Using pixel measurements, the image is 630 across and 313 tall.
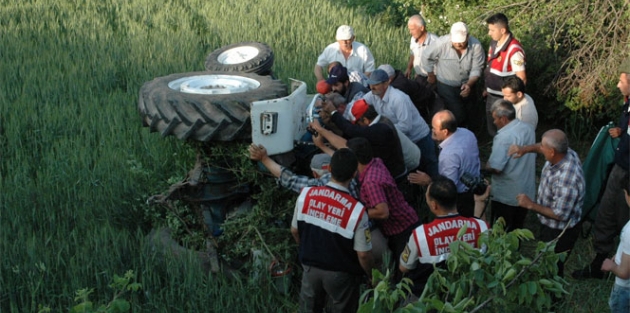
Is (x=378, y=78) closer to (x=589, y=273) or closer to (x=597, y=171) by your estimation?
(x=597, y=171)

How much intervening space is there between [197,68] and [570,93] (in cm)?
432

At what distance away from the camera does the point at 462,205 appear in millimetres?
5590

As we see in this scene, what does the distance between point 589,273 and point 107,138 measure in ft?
14.0

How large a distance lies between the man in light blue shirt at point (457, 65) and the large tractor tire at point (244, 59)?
88.0 inches

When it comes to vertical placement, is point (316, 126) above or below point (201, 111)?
below

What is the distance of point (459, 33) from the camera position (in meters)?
7.47

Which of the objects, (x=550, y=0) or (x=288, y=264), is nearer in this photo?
(x=288, y=264)

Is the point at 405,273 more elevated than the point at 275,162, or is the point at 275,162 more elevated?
the point at 275,162

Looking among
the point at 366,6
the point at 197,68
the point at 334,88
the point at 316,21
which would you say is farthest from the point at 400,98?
the point at 366,6

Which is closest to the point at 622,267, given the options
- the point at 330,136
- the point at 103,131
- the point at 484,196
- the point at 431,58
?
the point at 484,196

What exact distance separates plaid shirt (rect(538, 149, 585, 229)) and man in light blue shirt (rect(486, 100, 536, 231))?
1.49 ft

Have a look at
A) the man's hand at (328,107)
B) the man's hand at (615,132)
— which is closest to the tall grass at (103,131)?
the man's hand at (328,107)

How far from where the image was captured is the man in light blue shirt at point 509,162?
5.54 m

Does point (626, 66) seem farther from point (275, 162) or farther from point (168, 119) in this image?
point (168, 119)
